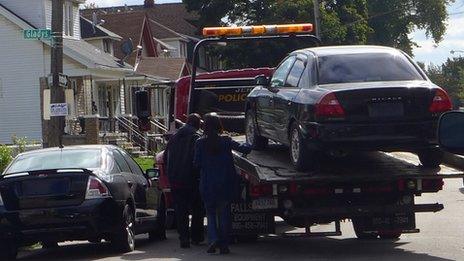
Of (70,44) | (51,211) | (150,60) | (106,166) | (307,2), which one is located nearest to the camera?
(51,211)

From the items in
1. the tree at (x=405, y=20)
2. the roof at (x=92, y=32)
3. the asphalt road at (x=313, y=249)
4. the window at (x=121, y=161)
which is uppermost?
the tree at (x=405, y=20)

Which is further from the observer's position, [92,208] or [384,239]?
[384,239]

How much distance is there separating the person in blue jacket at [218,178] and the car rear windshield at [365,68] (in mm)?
1465

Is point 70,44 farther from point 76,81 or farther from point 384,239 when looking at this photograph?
point 384,239

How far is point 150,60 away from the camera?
193ft

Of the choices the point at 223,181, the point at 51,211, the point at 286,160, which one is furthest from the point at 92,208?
the point at 286,160

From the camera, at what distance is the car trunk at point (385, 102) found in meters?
11.7

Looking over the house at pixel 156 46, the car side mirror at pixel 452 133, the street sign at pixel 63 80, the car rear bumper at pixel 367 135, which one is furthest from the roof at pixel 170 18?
the car side mirror at pixel 452 133

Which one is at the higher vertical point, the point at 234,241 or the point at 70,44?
the point at 70,44

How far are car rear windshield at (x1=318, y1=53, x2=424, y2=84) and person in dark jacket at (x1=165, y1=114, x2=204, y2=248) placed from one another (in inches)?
89.2

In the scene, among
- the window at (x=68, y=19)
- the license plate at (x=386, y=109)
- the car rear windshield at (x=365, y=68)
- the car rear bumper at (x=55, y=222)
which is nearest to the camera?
the license plate at (x=386, y=109)

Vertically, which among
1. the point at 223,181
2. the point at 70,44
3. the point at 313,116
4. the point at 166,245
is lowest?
the point at 166,245

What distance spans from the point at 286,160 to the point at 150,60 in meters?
46.4

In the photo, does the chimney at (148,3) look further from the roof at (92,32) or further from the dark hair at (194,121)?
the dark hair at (194,121)
